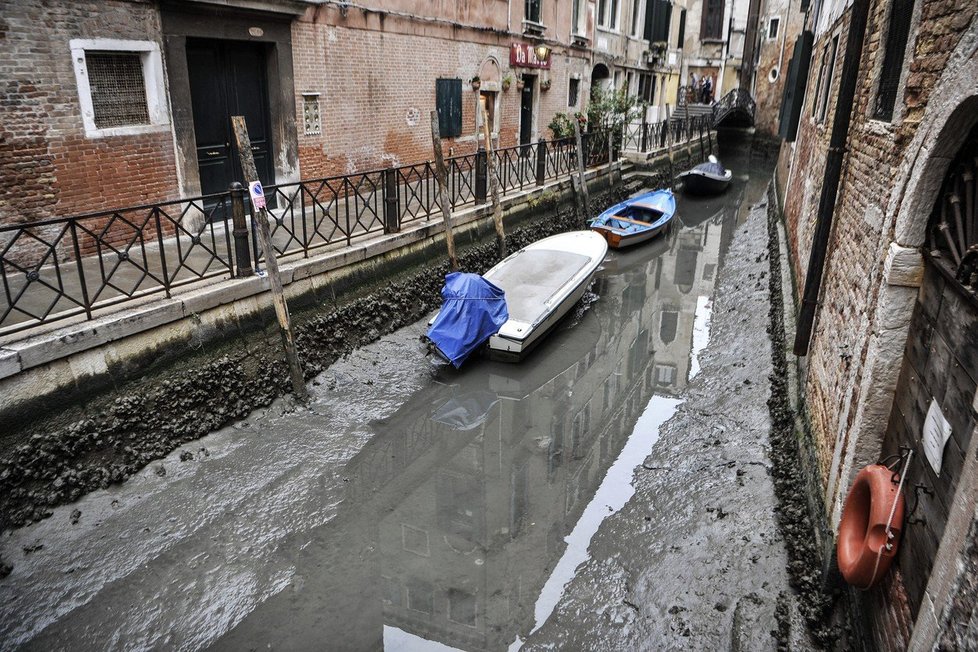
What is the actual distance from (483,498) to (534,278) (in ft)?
13.9

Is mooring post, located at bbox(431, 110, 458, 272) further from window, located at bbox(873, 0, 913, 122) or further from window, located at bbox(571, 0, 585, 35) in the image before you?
window, located at bbox(571, 0, 585, 35)

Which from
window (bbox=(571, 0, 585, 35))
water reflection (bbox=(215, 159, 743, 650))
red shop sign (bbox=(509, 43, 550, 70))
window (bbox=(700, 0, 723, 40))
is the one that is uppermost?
window (bbox=(700, 0, 723, 40))

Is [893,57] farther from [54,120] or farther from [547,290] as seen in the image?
[54,120]

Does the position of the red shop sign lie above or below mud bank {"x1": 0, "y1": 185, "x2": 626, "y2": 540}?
above

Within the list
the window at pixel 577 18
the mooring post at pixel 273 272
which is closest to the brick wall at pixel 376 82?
the mooring post at pixel 273 272

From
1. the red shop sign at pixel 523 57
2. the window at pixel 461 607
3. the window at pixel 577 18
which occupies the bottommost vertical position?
the window at pixel 461 607

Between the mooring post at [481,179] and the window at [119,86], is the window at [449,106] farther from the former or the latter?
the window at [119,86]

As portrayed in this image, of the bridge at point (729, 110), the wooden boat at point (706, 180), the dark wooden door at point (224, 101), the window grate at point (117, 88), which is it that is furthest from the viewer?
the bridge at point (729, 110)

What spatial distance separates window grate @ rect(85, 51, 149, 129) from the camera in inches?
285

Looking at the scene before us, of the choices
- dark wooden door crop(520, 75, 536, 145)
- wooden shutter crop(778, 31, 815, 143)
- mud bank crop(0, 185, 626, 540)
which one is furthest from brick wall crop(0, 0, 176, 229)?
dark wooden door crop(520, 75, 536, 145)

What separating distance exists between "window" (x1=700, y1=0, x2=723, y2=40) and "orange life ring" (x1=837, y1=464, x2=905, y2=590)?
3472 cm

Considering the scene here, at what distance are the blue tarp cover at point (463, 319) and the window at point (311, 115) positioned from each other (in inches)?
157

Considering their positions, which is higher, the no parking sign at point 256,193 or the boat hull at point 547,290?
the no parking sign at point 256,193

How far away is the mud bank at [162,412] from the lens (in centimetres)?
493
